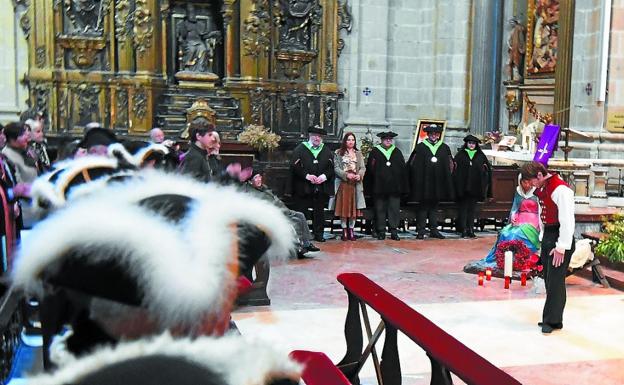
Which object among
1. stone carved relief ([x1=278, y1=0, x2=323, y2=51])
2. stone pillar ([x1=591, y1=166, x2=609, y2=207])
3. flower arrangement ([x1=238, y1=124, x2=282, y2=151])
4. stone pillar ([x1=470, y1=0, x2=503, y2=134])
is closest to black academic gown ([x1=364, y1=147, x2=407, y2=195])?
flower arrangement ([x1=238, y1=124, x2=282, y2=151])

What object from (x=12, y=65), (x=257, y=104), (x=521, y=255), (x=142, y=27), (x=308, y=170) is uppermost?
(x=142, y=27)

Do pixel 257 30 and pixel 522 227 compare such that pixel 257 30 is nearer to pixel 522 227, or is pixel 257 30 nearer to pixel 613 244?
pixel 522 227

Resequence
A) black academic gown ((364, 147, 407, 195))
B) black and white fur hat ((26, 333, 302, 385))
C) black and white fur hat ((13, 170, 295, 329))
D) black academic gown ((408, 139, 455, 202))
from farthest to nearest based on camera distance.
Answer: black academic gown ((408, 139, 455, 202))
black academic gown ((364, 147, 407, 195))
black and white fur hat ((13, 170, 295, 329))
black and white fur hat ((26, 333, 302, 385))

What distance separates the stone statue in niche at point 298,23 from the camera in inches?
651

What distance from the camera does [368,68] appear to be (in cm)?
1736

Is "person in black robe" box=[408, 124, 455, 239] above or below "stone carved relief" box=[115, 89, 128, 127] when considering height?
below

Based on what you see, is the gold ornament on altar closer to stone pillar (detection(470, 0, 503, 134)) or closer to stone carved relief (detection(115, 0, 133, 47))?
stone carved relief (detection(115, 0, 133, 47))

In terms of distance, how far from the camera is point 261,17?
16.2m

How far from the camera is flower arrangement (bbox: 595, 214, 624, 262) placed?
8.69 meters

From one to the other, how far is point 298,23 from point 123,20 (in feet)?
13.1

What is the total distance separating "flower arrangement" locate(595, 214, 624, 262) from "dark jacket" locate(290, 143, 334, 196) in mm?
4256

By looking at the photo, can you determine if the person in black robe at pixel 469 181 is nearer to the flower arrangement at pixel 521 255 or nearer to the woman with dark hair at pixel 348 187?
the woman with dark hair at pixel 348 187

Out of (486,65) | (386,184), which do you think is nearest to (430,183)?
(386,184)

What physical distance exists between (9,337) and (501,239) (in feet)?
20.9
